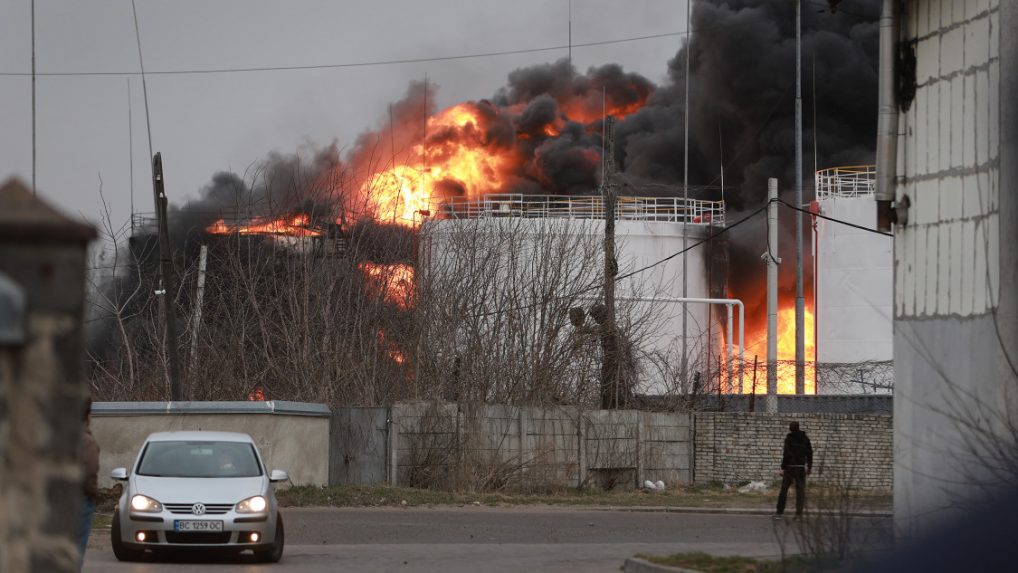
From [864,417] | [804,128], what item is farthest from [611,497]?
[804,128]

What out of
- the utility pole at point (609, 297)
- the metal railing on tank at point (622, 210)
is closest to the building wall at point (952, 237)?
the utility pole at point (609, 297)

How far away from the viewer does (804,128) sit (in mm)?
67438

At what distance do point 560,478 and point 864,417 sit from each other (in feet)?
26.0

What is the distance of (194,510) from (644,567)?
5.18 m

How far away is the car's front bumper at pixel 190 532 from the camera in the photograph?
1605 centimetres

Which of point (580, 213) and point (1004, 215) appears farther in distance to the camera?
point (580, 213)

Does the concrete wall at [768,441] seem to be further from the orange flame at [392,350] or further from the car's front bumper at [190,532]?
the car's front bumper at [190,532]

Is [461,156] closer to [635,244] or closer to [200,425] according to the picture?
[635,244]

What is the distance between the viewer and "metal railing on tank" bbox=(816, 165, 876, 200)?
5325 cm

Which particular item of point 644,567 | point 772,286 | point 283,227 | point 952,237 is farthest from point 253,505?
point 283,227

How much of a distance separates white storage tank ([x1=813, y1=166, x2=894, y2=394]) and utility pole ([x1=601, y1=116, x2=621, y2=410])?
17.4m

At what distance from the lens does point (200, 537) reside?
16.1 metres

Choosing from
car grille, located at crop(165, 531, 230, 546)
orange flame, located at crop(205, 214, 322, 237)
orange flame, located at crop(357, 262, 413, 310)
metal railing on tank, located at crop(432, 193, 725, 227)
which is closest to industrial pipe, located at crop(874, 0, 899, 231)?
car grille, located at crop(165, 531, 230, 546)

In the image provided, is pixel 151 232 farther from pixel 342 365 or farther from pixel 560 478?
pixel 560 478
